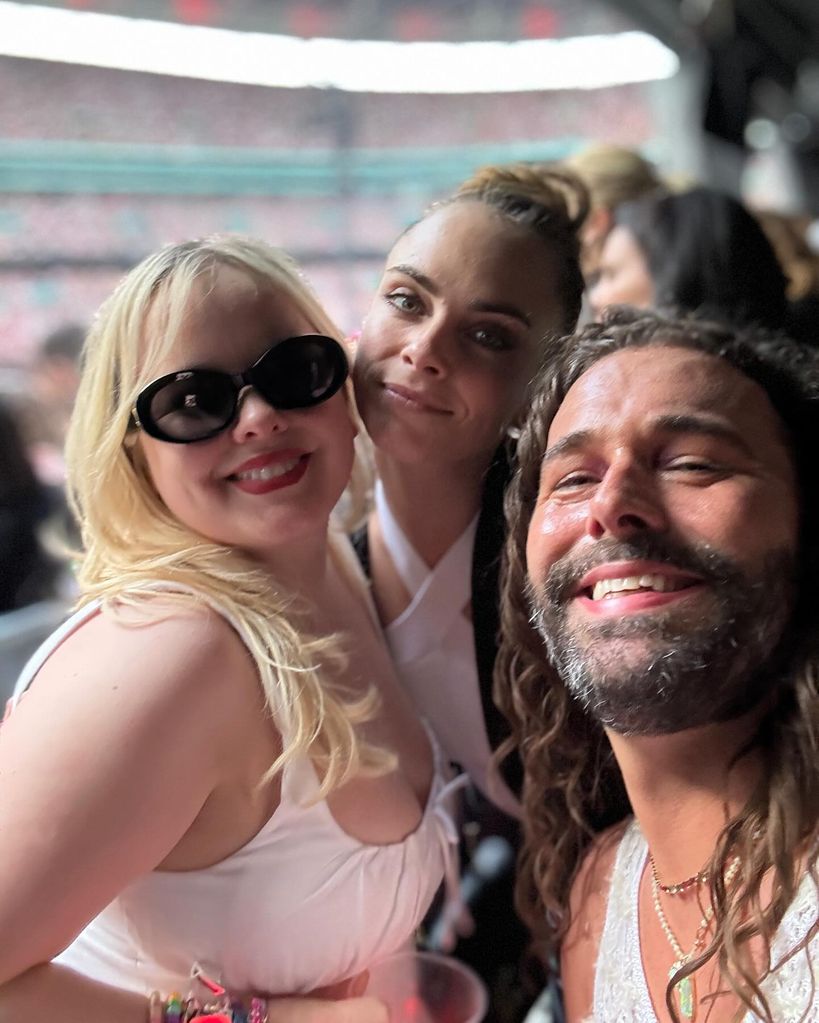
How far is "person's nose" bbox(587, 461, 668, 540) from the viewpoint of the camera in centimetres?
90

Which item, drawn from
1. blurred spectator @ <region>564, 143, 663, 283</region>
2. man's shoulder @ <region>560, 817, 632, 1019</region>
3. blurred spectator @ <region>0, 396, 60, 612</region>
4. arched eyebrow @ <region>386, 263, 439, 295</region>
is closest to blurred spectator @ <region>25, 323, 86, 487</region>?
blurred spectator @ <region>0, 396, 60, 612</region>

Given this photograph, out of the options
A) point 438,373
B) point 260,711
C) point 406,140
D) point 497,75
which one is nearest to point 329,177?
point 406,140

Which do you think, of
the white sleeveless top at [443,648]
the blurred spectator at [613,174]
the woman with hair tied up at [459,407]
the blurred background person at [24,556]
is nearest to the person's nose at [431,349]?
the woman with hair tied up at [459,407]

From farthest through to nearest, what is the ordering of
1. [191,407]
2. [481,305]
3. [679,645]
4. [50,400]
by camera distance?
[50,400], [481,305], [191,407], [679,645]

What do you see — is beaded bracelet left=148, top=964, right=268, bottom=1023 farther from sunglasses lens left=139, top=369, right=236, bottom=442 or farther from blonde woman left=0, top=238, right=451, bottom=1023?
sunglasses lens left=139, top=369, right=236, bottom=442

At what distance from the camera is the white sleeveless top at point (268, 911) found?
39.1 inches

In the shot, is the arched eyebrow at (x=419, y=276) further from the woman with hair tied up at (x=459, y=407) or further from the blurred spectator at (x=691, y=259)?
the blurred spectator at (x=691, y=259)

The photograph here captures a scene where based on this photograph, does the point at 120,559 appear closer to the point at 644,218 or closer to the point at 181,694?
the point at 181,694

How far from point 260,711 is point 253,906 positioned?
0.22 meters

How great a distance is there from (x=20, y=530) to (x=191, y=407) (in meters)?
1.45

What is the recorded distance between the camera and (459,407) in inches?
43.9

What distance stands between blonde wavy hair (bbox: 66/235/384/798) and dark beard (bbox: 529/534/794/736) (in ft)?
0.89

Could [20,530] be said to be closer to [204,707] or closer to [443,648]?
[443,648]

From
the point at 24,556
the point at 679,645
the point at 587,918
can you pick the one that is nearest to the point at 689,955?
the point at 587,918
